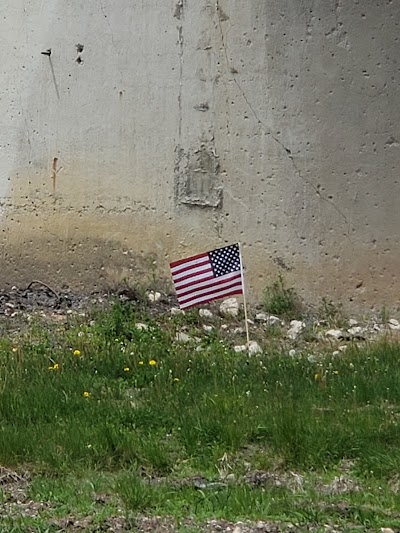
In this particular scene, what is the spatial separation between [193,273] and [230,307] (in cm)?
174

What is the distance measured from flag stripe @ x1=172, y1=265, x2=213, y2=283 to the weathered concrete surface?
1876 millimetres

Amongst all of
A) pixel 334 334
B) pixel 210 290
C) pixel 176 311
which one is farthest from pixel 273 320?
pixel 210 290

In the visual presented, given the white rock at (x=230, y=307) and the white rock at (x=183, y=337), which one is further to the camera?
the white rock at (x=230, y=307)

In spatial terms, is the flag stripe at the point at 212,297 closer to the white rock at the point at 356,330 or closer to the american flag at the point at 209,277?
the american flag at the point at 209,277

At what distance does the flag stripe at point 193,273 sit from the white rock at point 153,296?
6.47 feet

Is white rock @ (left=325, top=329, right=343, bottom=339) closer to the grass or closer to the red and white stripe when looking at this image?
the grass

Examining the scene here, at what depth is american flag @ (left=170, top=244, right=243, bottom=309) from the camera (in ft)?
24.3

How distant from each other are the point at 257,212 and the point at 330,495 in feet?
16.5

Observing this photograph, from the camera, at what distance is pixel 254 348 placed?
7.68m

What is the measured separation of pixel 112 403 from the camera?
6.01 m

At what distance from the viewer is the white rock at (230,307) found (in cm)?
906

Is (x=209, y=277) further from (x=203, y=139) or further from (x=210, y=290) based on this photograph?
(x=203, y=139)

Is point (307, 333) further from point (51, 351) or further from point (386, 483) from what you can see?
point (386, 483)

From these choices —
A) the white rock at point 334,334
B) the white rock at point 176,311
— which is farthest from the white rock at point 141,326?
the white rock at point 334,334
